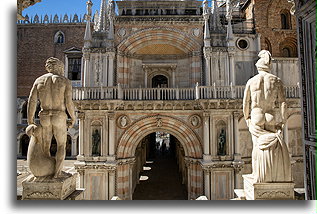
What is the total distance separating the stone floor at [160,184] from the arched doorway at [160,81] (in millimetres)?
6375

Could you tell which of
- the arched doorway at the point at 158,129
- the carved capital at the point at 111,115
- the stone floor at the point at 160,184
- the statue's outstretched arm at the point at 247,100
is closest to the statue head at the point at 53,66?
the statue's outstretched arm at the point at 247,100

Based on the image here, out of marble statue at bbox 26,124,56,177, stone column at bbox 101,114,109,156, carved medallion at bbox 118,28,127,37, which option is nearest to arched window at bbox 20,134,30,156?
stone column at bbox 101,114,109,156

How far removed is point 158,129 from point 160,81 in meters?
3.51

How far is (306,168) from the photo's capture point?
499 cm

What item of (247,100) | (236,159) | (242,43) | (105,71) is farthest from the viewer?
(242,43)

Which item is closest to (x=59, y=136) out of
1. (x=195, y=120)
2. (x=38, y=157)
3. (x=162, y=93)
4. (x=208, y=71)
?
(x=38, y=157)

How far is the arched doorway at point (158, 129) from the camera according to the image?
12.5m

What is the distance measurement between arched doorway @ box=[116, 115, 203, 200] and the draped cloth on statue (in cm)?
832

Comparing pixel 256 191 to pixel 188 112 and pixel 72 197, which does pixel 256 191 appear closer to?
pixel 72 197

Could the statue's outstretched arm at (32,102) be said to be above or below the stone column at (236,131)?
above

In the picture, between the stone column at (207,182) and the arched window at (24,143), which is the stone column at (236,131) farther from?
the arched window at (24,143)

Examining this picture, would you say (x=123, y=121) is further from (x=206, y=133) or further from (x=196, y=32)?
(x=196, y=32)

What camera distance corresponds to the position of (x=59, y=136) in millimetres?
4691

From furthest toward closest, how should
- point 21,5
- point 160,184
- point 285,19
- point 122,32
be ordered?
1. point 285,19
2. point 160,184
3. point 122,32
4. point 21,5
